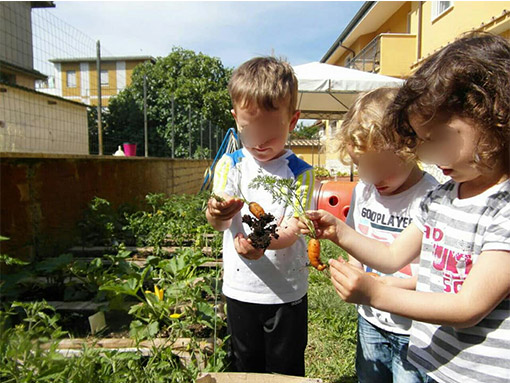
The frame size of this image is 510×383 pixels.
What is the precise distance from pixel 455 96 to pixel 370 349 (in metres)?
1.15

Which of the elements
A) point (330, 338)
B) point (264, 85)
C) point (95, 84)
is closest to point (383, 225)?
point (264, 85)

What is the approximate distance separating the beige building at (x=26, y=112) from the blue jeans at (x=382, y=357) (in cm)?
615

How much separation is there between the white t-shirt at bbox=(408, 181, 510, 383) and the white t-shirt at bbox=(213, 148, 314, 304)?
0.57 meters

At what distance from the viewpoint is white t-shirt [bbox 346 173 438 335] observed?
1457mm

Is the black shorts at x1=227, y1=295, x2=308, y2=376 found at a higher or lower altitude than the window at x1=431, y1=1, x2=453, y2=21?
lower

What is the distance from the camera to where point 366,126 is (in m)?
1.49

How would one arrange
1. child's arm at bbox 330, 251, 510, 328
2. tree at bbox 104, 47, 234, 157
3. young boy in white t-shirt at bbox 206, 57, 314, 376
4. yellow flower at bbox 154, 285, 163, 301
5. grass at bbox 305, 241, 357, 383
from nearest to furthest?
1. child's arm at bbox 330, 251, 510, 328
2. young boy in white t-shirt at bbox 206, 57, 314, 376
3. yellow flower at bbox 154, 285, 163, 301
4. grass at bbox 305, 241, 357, 383
5. tree at bbox 104, 47, 234, 157

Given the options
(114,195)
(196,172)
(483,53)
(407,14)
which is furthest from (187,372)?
(407,14)

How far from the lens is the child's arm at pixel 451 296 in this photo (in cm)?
88

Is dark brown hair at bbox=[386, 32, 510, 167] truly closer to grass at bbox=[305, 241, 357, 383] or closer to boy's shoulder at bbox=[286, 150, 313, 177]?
boy's shoulder at bbox=[286, 150, 313, 177]

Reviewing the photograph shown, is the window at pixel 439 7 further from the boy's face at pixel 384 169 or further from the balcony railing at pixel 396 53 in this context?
the boy's face at pixel 384 169

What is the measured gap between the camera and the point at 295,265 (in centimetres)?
167

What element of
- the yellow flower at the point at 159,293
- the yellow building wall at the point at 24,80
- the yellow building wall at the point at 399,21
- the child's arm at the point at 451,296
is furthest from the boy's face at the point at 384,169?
the yellow building wall at the point at 24,80

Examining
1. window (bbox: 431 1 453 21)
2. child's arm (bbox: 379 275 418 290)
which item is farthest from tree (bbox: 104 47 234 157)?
child's arm (bbox: 379 275 418 290)
